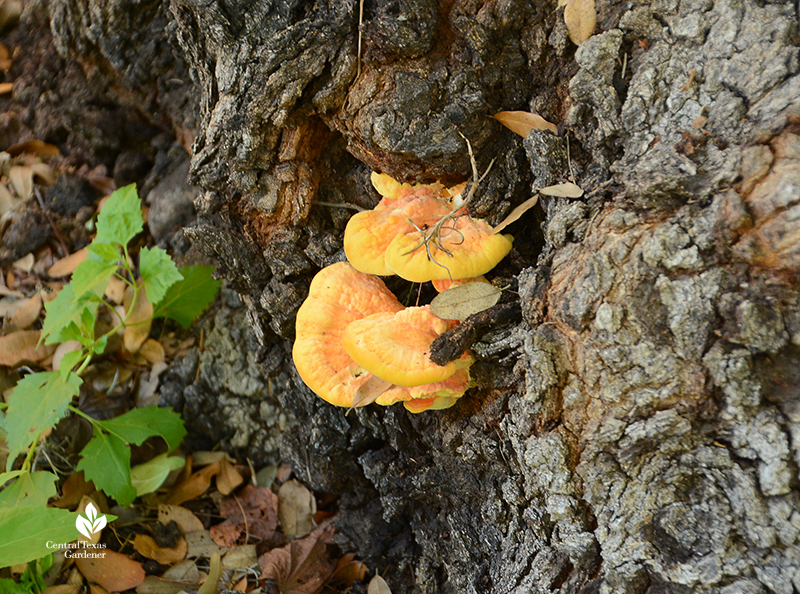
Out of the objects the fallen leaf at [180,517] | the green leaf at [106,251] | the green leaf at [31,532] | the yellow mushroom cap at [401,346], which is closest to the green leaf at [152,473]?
the fallen leaf at [180,517]

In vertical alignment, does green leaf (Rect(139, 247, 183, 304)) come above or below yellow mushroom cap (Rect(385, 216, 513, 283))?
below

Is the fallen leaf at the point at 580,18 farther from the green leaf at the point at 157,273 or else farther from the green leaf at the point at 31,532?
the green leaf at the point at 31,532

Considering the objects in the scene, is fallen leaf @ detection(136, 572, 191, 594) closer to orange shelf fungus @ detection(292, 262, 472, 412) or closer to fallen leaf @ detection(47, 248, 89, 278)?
orange shelf fungus @ detection(292, 262, 472, 412)

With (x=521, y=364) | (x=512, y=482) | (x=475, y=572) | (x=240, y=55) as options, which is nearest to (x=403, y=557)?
(x=475, y=572)

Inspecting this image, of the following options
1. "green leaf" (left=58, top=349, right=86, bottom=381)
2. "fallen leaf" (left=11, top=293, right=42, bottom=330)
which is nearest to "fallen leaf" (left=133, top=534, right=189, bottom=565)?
"green leaf" (left=58, top=349, right=86, bottom=381)

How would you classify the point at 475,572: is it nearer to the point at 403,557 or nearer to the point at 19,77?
the point at 403,557
